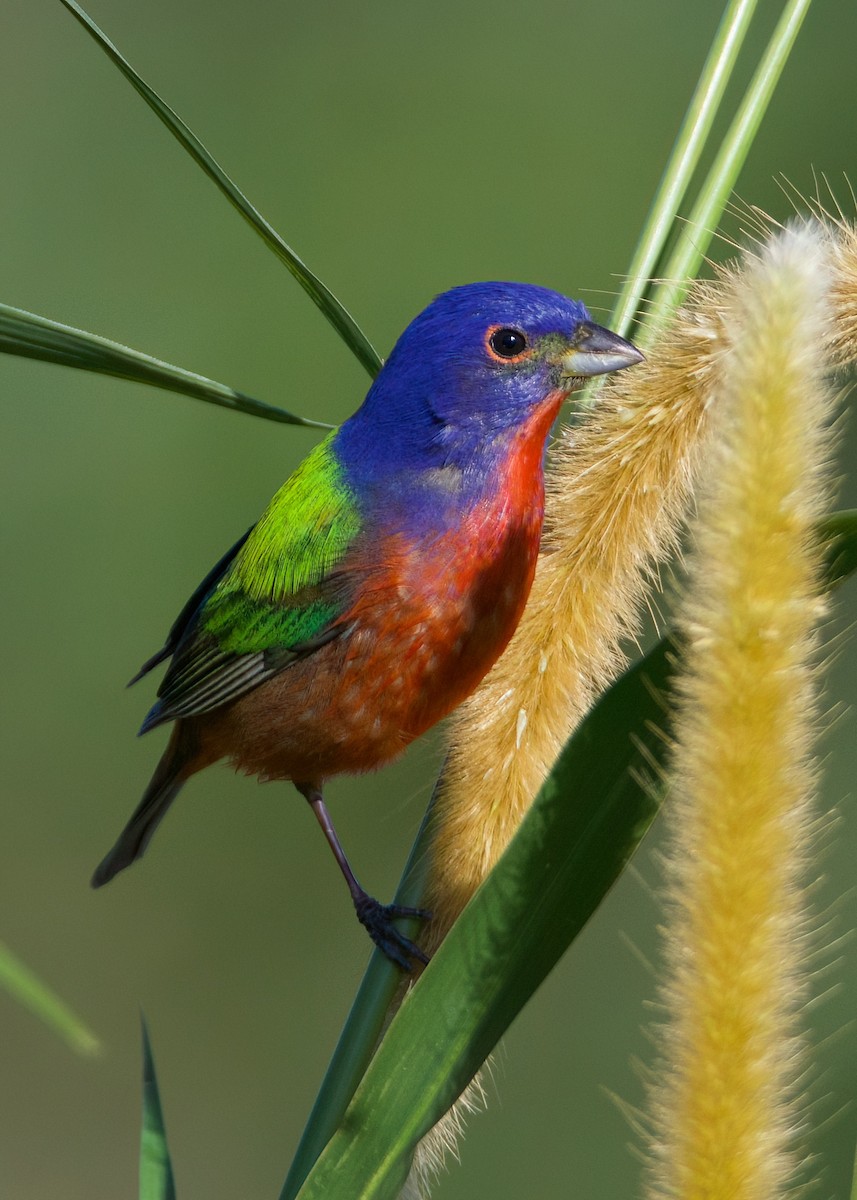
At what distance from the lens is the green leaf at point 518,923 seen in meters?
1.02

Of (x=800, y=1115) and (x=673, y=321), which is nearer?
(x=800, y=1115)

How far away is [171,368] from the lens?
1.32 m

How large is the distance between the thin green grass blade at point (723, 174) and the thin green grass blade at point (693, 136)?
0.03 meters

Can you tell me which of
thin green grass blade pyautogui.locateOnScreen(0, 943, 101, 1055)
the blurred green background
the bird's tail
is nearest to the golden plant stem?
thin green grass blade pyautogui.locateOnScreen(0, 943, 101, 1055)

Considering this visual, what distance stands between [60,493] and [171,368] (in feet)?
12.7

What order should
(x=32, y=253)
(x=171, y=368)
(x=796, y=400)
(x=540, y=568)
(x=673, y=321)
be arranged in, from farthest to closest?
1. (x=32, y=253)
2. (x=540, y=568)
3. (x=673, y=321)
4. (x=171, y=368)
5. (x=796, y=400)

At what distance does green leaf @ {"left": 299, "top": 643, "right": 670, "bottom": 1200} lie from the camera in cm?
102

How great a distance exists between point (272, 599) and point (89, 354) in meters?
1.20

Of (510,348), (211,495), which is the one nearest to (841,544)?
(510,348)

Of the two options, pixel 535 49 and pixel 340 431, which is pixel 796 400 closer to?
pixel 340 431

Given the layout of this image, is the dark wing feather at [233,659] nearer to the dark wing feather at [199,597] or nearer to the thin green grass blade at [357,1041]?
the dark wing feather at [199,597]

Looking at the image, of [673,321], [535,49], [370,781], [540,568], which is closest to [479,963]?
[673,321]

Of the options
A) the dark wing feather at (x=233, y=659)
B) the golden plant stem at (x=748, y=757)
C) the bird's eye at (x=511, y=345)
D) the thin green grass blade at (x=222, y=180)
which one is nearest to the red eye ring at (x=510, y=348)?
the bird's eye at (x=511, y=345)

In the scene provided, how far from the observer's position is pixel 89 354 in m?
1.27
